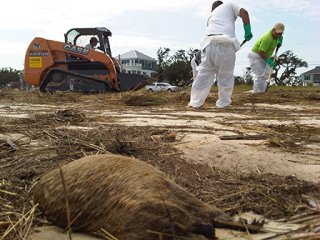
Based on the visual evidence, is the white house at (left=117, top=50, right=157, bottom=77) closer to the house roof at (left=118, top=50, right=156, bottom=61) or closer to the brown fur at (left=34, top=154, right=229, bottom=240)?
the house roof at (left=118, top=50, right=156, bottom=61)

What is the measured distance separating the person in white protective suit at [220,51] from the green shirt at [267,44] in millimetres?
3194

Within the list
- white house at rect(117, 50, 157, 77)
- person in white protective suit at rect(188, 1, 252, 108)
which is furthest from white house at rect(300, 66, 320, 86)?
person in white protective suit at rect(188, 1, 252, 108)

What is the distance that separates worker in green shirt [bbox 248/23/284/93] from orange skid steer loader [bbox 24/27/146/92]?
479 cm

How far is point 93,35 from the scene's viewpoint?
15859 mm

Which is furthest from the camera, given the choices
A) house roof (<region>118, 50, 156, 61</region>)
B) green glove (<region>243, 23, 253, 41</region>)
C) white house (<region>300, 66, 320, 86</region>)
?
white house (<region>300, 66, 320, 86</region>)

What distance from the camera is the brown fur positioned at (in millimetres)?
1461

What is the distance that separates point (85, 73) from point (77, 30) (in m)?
1.78

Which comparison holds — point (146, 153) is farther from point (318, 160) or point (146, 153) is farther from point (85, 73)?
point (85, 73)

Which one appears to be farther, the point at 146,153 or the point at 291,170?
the point at 146,153

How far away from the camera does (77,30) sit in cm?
1566

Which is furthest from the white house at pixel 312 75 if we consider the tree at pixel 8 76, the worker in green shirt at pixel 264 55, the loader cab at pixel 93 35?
the worker in green shirt at pixel 264 55

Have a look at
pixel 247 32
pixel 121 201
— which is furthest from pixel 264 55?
pixel 121 201

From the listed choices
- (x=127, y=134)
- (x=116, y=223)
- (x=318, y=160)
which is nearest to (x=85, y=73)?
(x=127, y=134)

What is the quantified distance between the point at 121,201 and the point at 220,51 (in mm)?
5573
